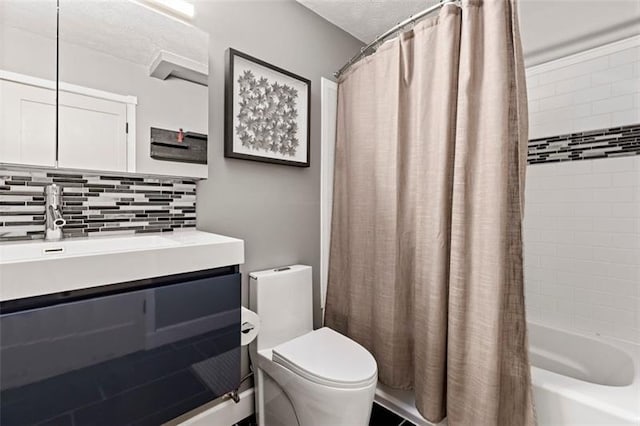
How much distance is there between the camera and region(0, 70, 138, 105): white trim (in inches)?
42.7

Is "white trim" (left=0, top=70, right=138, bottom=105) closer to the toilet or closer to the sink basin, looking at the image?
the sink basin

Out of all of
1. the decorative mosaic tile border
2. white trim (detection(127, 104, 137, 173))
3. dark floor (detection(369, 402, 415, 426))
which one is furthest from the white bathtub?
white trim (detection(127, 104, 137, 173))

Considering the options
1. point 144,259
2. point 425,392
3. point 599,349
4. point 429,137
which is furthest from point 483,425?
point 144,259

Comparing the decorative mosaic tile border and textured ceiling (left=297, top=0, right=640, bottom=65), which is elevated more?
textured ceiling (left=297, top=0, right=640, bottom=65)

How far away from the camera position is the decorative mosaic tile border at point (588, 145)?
1.75 meters

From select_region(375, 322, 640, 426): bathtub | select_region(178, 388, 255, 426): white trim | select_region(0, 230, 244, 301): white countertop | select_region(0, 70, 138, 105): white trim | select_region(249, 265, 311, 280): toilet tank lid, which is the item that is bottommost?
select_region(178, 388, 255, 426): white trim

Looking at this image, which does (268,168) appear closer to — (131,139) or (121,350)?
(131,139)

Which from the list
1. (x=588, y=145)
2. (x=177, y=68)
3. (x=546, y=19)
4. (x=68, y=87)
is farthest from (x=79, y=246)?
(x=588, y=145)

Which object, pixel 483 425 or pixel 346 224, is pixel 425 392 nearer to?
pixel 483 425

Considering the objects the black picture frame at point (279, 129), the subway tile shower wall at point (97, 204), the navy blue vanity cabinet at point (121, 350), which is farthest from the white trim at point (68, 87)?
the navy blue vanity cabinet at point (121, 350)

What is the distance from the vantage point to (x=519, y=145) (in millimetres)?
1195

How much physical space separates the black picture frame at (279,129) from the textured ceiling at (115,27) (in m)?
0.17

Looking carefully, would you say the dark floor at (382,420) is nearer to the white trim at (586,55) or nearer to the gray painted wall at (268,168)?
the gray painted wall at (268,168)

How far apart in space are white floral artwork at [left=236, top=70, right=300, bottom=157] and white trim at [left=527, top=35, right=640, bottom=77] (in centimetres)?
161
